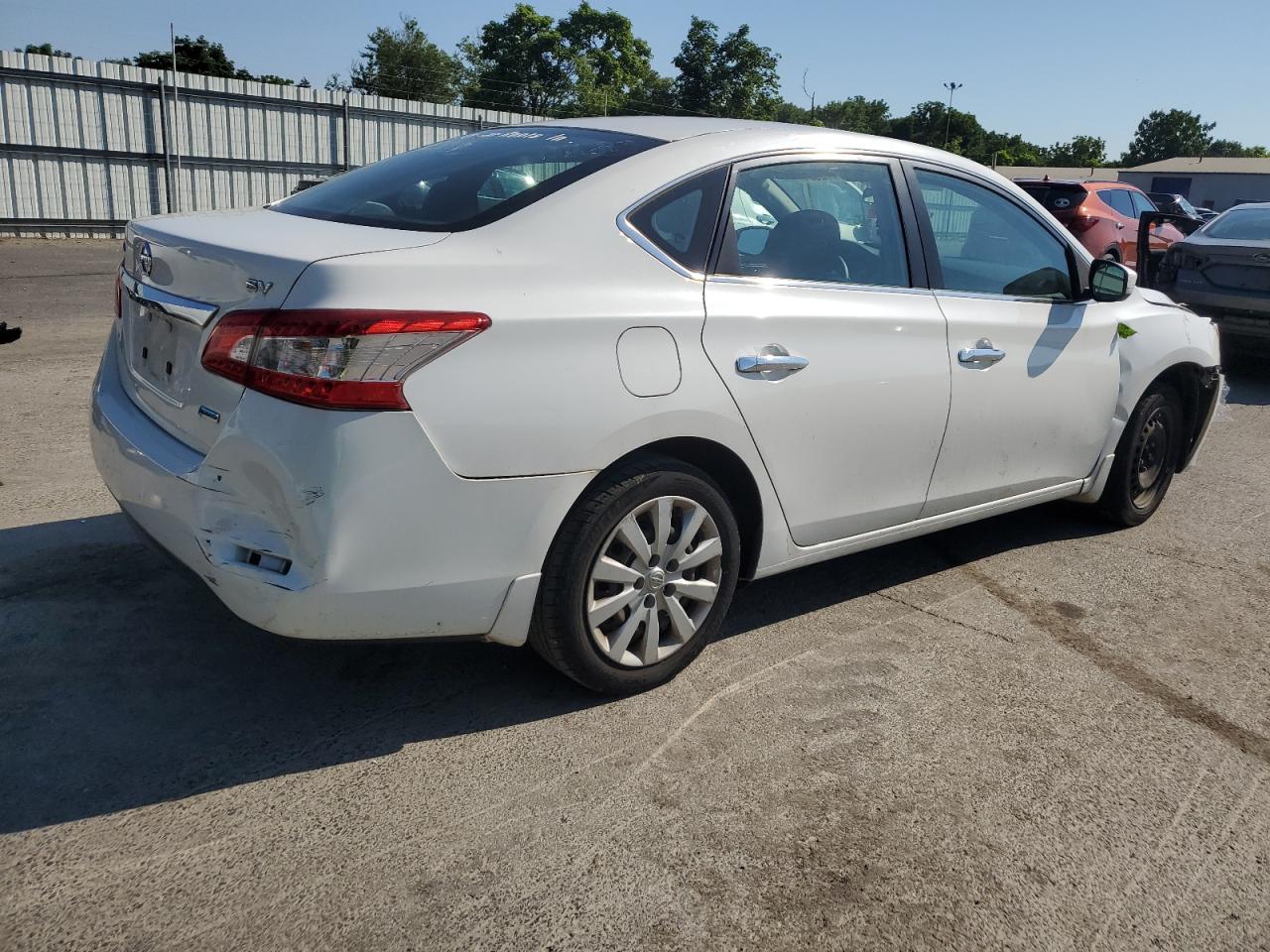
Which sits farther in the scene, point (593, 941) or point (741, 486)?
point (741, 486)

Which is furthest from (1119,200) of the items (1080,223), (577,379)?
(577,379)

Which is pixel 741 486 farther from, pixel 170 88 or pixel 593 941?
pixel 170 88

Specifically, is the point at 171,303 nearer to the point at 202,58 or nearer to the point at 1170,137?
the point at 202,58

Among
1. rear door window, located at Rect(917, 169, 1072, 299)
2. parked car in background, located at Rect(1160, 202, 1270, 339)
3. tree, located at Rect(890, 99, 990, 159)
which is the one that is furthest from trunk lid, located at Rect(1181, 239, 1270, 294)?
tree, located at Rect(890, 99, 990, 159)

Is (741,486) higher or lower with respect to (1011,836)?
higher

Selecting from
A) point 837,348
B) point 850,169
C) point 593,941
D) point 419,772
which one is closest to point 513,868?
point 593,941

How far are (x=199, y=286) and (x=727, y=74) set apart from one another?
86005 millimetres

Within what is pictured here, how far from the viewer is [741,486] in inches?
132

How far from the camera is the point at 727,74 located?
272 ft

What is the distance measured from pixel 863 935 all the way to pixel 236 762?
161 cm

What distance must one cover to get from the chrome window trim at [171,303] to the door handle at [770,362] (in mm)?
1454

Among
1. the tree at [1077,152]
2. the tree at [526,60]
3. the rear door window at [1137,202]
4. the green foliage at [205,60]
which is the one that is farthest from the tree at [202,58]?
the tree at [1077,152]

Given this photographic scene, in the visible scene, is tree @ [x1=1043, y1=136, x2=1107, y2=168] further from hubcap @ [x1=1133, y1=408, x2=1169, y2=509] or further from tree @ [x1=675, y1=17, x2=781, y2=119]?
hubcap @ [x1=1133, y1=408, x2=1169, y2=509]

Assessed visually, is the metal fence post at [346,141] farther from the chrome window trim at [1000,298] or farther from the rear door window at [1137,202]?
the chrome window trim at [1000,298]
